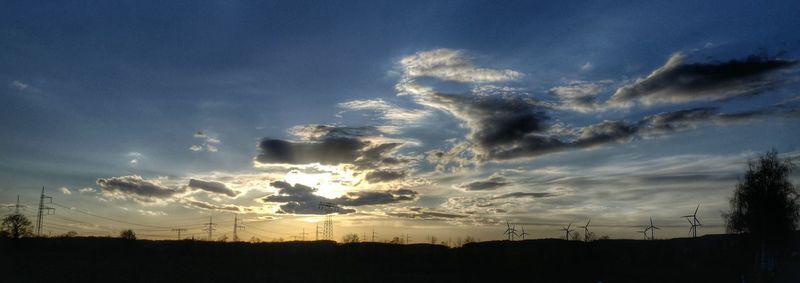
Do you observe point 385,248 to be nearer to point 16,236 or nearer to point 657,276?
point 657,276

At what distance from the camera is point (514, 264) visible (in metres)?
117

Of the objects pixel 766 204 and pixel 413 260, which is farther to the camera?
pixel 413 260

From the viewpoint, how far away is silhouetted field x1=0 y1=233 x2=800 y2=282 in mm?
85938

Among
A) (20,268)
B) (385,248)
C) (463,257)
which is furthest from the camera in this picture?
(385,248)

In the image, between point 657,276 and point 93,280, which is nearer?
point 93,280

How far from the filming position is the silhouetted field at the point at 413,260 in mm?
85938

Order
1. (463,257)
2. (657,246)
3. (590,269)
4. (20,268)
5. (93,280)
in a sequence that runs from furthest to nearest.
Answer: (463,257) → (657,246) → (590,269) → (20,268) → (93,280)

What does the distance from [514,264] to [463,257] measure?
1649 cm

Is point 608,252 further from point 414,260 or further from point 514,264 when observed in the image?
point 414,260

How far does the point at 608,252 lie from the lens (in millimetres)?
129000

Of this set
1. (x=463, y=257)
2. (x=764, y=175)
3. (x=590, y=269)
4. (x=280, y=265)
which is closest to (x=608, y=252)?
(x=590, y=269)

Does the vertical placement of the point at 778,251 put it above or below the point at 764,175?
below

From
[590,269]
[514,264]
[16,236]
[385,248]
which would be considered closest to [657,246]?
[590,269]

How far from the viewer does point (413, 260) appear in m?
129
